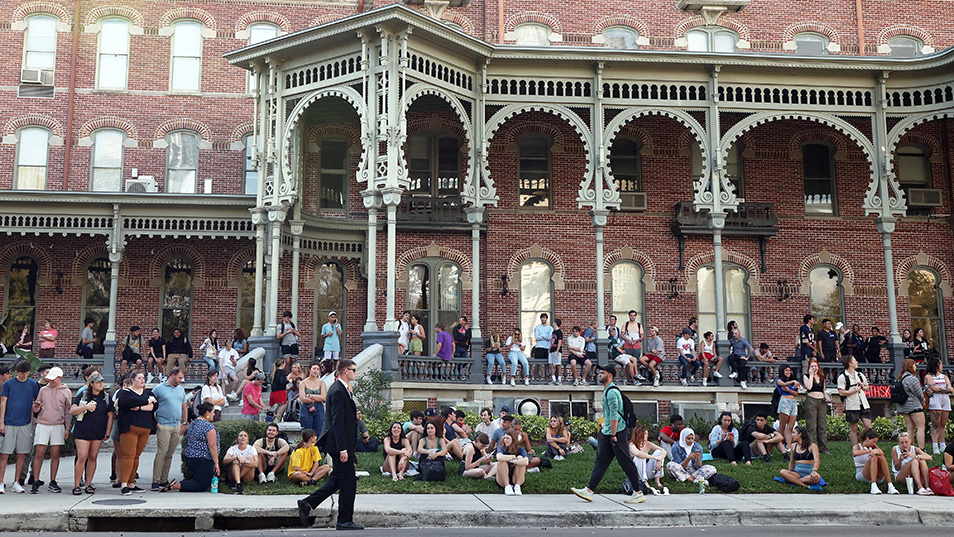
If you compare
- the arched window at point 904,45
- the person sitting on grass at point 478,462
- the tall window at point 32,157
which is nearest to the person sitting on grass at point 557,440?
the person sitting on grass at point 478,462

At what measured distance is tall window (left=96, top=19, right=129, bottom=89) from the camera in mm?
26594

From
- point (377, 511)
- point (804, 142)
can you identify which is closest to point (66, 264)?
point (377, 511)

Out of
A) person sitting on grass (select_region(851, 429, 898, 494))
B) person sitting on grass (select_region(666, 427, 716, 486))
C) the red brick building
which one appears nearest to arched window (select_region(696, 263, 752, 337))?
the red brick building

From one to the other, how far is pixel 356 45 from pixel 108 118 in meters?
9.72

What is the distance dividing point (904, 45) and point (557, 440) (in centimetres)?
1908

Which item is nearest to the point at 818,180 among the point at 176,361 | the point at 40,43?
the point at 176,361

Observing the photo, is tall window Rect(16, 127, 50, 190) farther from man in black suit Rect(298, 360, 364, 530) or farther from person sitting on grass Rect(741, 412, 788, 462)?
person sitting on grass Rect(741, 412, 788, 462)

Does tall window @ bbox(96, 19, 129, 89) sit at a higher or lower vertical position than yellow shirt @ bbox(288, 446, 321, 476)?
higher

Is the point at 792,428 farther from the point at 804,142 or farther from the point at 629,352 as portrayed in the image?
the point at 804,142

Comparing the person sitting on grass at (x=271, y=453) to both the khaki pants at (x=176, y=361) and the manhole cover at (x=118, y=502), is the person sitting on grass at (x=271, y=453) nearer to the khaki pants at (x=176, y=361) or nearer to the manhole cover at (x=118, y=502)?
the manhole cover at (x=118, y=502)

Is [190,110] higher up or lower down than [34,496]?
higher up

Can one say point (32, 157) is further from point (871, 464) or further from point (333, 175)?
point (871, 464)

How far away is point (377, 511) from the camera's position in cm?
1066

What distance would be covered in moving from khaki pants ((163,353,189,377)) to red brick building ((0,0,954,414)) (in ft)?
8.20
